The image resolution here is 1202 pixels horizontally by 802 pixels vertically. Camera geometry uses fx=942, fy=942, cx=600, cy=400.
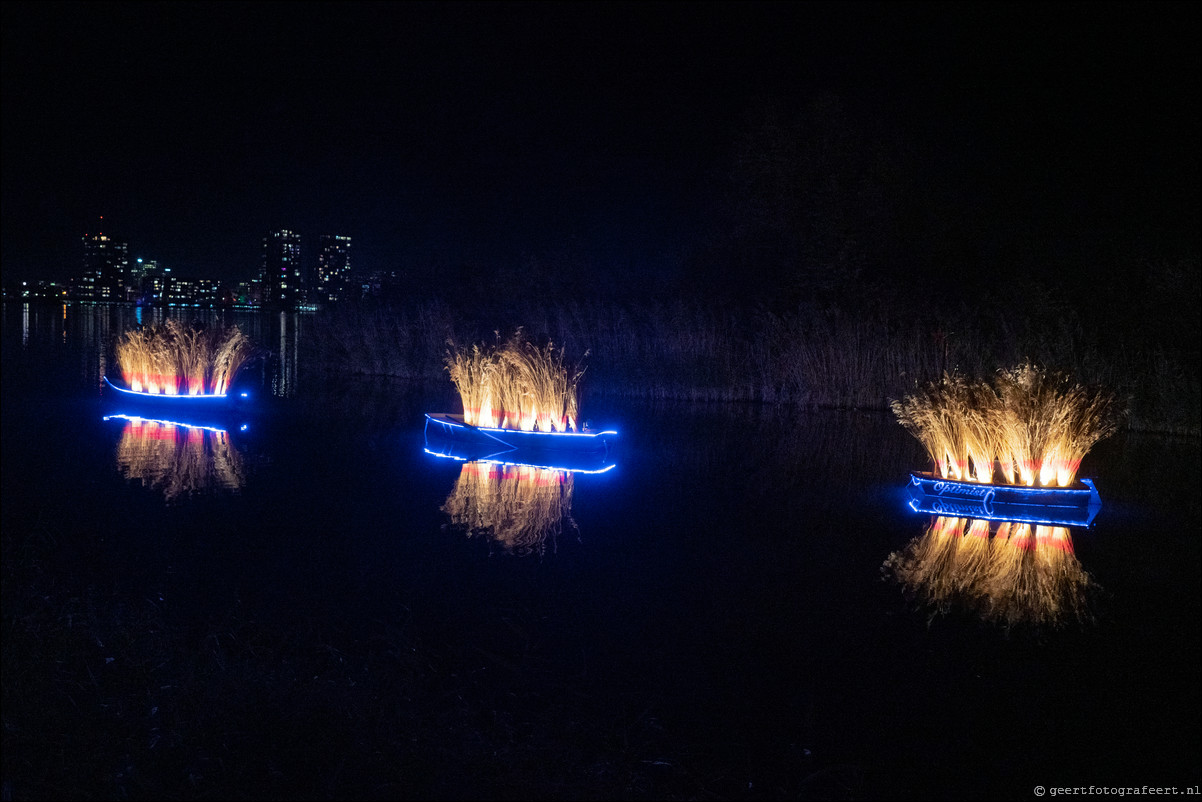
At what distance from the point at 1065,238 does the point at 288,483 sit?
23.1 metres

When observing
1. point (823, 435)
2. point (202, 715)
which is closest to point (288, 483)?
point (202, 715)

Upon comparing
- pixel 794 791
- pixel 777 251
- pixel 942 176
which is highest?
pixel 942 176

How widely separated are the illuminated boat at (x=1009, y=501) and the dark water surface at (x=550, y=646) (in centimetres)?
29

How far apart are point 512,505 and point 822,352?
10784 mm

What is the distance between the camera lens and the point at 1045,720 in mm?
4043

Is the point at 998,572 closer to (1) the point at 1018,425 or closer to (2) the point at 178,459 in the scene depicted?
(1) the point at 1018,425

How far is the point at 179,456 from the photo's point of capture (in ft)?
33.4

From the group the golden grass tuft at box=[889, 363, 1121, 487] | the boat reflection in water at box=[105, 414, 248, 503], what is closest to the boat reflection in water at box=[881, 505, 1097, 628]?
the golden grass tuft at box=[889, 363, 1121, 487]

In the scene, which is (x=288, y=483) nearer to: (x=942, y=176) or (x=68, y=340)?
(x=942, y=176)

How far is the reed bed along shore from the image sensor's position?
48.4 feet

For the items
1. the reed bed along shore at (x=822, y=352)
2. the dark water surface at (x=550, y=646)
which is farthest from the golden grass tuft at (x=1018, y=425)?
the reed bed along shore at (x=822, y=352)

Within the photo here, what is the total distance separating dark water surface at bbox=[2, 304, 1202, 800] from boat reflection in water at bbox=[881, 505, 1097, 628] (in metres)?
0.08

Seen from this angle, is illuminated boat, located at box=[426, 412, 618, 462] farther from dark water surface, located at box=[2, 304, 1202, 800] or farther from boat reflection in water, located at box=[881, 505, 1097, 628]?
A: boat reflection in water, located at box=[881, 505, 1097, 628]

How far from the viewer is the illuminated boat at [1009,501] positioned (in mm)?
8062
